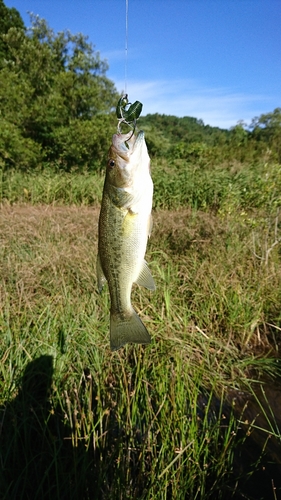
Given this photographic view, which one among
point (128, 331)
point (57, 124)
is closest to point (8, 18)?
point (57, 124)

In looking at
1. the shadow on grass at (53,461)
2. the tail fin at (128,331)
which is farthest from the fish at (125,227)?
the shadow on grass at (53,461)

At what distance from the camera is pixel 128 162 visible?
3.55ft

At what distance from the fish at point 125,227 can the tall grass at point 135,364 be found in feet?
2.60

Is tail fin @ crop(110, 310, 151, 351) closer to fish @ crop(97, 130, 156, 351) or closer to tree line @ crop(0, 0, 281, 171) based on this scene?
fish @ crop(97, 130, 156, 351)

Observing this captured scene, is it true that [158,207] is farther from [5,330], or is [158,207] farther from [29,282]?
[5,330]

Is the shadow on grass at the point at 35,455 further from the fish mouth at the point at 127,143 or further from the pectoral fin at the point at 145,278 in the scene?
the fish mouth at the point at 127,143

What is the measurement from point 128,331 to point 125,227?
0.38 m

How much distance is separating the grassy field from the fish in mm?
761

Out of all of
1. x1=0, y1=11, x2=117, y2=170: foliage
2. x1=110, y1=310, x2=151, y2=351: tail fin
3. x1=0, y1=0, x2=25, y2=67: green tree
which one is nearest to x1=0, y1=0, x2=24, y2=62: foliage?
x1=0, y1=0, x2=25, y2=67: green tree

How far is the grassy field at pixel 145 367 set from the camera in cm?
188

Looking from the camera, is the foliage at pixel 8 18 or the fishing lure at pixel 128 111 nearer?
the fishing lure at pixel 128 111

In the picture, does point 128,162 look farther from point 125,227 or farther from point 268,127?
point 268,127

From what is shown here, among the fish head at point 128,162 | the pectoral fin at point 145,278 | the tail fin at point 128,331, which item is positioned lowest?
the tail fin at point 128,331

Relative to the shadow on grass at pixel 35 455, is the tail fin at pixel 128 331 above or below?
above
